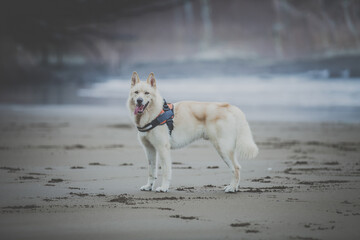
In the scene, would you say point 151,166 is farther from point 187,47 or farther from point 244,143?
point 187,47

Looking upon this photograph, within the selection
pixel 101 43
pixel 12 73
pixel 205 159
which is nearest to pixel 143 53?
pixel 101 43

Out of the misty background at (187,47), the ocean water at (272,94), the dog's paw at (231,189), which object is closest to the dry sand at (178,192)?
the dog's paw at (231,189)

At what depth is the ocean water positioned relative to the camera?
15940mm

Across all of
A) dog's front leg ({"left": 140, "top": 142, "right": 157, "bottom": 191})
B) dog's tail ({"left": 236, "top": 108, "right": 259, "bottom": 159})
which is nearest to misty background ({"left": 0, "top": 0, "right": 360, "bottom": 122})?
dog's front leg ({"left": 140, "top": 142, "right": 157, "bottom": 191})

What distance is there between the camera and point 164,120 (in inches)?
228

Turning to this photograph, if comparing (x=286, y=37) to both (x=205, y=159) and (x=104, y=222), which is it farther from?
(x=104, y=222)

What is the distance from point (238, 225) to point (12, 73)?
25.9 meters

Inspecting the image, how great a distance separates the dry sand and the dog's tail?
411 mm

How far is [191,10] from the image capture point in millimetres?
29453

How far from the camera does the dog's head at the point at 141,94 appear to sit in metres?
5.64

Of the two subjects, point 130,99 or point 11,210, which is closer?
point 11,210

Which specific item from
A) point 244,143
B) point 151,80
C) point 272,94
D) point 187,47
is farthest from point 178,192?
point 187,47

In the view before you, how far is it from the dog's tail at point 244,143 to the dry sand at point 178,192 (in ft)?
1.35

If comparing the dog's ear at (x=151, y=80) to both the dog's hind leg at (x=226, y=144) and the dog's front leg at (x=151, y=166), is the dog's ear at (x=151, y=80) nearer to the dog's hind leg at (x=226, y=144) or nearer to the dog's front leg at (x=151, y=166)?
the dog's front leg at (x=151, y=166)
